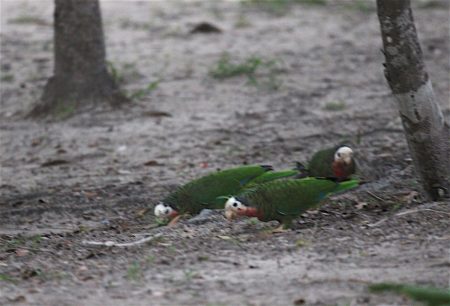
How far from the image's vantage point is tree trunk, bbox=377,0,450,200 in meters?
5.00

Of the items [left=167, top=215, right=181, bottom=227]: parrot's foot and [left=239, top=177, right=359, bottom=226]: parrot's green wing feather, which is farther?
[left=167, top=215, right=181, bottom=227]: parrot's foot

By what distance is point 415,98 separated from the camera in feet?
16.5

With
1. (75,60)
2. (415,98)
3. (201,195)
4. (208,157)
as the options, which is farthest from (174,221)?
(75,60)

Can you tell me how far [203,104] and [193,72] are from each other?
40.6 inches

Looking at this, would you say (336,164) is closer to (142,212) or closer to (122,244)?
(142,212)

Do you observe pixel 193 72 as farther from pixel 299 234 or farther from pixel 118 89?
pixel 299 234

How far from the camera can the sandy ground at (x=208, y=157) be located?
413 cm

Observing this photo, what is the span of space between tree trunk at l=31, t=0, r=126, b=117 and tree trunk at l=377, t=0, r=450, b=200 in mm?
3605

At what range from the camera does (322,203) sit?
5.33 m

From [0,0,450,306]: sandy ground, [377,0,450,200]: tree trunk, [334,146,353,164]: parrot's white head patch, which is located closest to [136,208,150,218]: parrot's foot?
[0,0,450,306]: sandy ground

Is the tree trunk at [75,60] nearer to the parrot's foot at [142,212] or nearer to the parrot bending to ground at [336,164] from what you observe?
the parrot's foot at [142,212]

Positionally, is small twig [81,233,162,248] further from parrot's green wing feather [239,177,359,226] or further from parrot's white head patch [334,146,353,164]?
parrot's white head patch [334,146,353,164]

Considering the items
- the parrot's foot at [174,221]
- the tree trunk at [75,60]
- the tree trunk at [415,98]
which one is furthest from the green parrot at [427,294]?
the tree trunk at [75,60]

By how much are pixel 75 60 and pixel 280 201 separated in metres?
3.57
